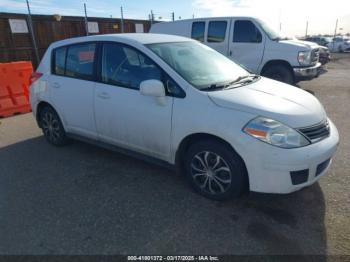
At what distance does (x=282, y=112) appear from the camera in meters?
2.85

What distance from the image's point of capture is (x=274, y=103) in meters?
2.99

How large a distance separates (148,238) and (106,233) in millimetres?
406

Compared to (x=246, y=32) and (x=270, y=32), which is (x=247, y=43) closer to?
(x=246, y=32)

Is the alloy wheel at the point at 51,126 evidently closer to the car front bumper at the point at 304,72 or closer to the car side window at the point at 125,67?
the car side window at the point at 125,67

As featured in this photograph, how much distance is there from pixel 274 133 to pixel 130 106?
5.58 ft

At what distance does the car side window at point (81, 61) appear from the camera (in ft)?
13.5

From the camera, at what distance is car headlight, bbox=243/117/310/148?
8.95 feet

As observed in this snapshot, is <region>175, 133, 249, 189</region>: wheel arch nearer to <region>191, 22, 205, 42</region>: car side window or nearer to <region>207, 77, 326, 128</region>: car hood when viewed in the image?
<region>207, 77, 326, 128</region>: car hood

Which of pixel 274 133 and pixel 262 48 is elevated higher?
pixel 262 48

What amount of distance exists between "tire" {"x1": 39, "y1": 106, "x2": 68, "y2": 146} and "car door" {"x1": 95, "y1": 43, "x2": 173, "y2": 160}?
1.04m

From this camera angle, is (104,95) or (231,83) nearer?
(231,83)

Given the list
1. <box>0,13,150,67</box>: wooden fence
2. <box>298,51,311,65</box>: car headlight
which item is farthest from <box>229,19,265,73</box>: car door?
<box>0,13,150,67</box>: wooden fence

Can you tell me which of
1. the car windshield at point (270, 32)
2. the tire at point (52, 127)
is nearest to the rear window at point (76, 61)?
the tire at point (52, 127)

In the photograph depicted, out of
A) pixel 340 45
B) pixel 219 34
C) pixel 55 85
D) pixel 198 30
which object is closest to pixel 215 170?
pixel 55 85
